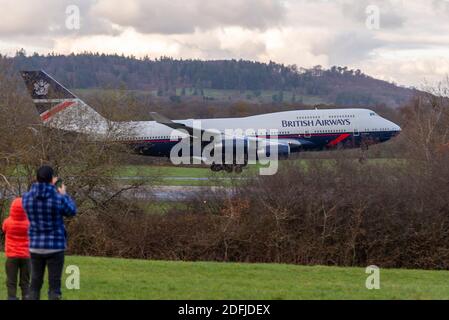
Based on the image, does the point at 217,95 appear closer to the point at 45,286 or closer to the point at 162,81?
the point at 162,81

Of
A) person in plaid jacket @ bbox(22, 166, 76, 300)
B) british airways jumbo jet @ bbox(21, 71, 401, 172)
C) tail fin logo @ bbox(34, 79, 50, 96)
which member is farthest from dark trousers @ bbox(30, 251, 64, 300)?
british airways jumbo jet @ bbox(21, 71, 401, 172)

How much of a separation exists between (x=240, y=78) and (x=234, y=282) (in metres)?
174

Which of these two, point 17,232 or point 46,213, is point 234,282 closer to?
point 17,232

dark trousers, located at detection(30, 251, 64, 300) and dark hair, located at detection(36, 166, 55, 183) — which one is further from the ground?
dark hair, located at detection(36, 166, 55, 183)

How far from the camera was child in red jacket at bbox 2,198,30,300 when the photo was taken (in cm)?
1044

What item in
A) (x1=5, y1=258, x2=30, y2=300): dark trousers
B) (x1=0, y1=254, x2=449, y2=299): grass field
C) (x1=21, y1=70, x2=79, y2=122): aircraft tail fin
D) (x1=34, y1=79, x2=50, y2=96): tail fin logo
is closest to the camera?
(x1=5, y1=258, x2=30, y2=300): dark trousers

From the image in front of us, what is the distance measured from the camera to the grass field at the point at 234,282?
37.6 feet

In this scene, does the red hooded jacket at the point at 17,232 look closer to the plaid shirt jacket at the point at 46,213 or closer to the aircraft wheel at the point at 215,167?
the plaid shirt jacket at the point at 46,213

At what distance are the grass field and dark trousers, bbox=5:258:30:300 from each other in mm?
564

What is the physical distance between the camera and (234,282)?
1330 centimetres

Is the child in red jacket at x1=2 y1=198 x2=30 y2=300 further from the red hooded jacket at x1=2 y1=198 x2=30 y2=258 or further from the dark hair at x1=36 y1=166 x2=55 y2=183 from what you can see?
the dark hair at x1=36 y1=166 x2=55 y2=183

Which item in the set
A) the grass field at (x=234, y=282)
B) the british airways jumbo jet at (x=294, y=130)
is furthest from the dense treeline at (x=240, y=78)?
the grass field at (x=234, y=282)
